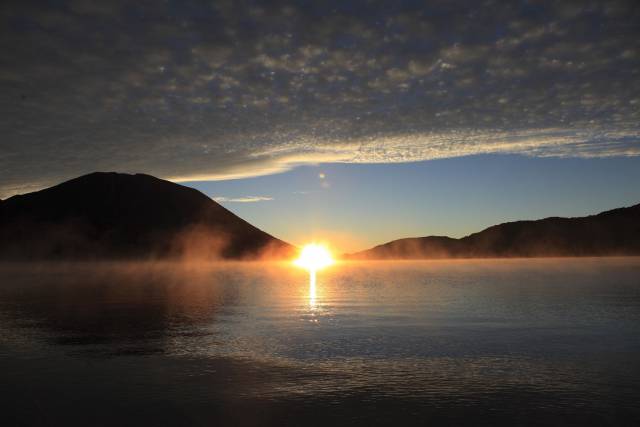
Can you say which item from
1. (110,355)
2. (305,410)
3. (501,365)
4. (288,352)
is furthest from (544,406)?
(110,355)

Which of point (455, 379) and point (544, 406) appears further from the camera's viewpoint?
point (455, 379)

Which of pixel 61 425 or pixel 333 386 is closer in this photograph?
pixel 61 425

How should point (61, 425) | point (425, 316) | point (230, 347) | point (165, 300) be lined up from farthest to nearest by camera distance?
point (165, 300) → point (425, 316) → point (230, 347) → point (61, 425)

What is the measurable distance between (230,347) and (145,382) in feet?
21.7

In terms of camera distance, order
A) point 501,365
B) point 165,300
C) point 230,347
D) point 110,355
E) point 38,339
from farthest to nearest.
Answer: point 165,300
point 38,339
point 230,347
point 110,355
point 501,365

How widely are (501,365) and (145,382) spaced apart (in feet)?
42.4

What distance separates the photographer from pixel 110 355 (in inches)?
901

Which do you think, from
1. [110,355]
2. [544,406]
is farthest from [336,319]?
[544,406]

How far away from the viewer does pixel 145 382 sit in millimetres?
18188

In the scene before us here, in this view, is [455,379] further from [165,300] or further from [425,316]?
[165,300]

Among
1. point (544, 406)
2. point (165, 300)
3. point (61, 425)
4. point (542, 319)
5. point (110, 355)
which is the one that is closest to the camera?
point (61, 425)

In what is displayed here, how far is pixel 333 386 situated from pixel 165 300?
119 feet

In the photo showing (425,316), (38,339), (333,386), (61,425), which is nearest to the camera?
(61,425)

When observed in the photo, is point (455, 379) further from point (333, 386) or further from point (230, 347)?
point (230, 347)
